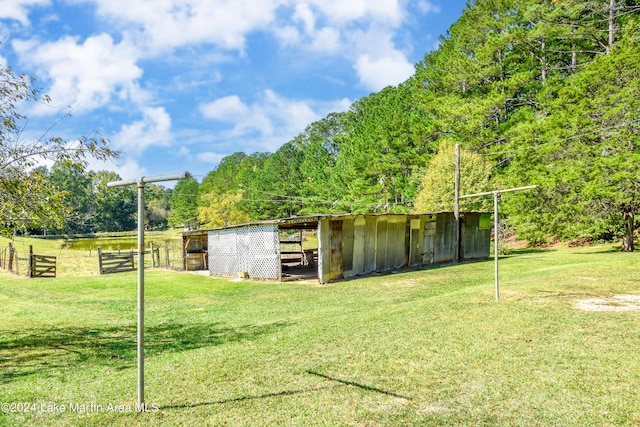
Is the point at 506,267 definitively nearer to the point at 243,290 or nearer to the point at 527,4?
the point at 243,290

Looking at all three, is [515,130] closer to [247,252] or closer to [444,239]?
[444,239]

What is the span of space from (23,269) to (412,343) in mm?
24779

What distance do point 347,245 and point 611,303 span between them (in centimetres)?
983

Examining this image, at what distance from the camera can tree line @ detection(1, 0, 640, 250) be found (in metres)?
19.3

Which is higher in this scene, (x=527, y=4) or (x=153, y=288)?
(x=527, y=4)

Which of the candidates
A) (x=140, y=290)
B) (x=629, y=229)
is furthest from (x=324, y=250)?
(x=629, y=229)

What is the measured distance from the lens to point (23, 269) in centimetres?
2291

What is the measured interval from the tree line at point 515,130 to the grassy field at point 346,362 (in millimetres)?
10419

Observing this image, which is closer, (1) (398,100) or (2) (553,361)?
(2) (553,361)

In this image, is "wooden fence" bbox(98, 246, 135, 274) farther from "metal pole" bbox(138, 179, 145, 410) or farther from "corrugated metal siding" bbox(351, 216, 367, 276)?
"metal pole" bbox(138, 179, 145, 410)

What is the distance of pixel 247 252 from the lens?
1812 centimetres

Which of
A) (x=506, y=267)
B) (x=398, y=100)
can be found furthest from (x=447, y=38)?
(x=506, y=267)

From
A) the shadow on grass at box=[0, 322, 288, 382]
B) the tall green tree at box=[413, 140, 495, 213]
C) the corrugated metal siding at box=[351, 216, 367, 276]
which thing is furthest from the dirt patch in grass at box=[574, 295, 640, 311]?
the tall green tree at box=[413, 140, 495, 213]

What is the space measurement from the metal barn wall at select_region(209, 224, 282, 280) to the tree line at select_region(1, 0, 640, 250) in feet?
47.4
